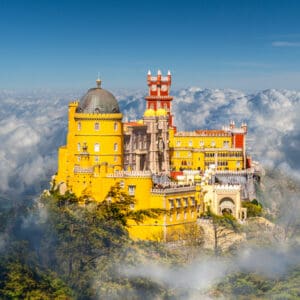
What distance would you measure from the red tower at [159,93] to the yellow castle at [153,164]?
8.64 feet

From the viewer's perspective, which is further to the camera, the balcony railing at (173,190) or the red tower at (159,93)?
the red tower at (159,93)

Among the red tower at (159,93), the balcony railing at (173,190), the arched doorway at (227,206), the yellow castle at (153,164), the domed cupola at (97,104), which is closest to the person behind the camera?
the balcony railing at (173,190)

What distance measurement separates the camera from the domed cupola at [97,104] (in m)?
97.7

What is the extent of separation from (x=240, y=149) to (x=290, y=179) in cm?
2130

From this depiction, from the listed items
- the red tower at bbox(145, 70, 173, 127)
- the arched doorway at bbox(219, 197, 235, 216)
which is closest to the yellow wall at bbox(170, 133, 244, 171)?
the red tower at bbox(145, 70, 173, 127)

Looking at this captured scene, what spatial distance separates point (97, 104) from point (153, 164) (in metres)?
11.3

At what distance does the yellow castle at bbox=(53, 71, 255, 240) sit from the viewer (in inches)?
3484

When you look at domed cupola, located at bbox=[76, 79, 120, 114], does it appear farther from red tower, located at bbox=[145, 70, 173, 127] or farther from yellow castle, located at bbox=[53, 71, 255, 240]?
red tower, located at bbox=[145, 70, 173, 127]

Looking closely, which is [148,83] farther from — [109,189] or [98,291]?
[98,291]

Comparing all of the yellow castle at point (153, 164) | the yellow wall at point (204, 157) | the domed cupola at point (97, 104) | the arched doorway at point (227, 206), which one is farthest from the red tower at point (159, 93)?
the arched doorway at point (227, 206)

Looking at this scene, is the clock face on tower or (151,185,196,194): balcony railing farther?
the clock face on tower

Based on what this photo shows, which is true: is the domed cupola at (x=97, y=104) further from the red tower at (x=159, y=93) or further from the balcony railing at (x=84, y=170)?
the red tower at (x=159, y=93)

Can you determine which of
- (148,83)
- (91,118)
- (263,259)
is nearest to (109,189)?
(91,118)

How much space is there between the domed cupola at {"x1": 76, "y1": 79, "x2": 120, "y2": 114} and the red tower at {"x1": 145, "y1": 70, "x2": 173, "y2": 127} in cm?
2482
